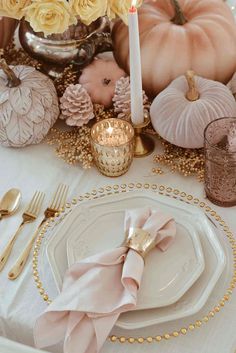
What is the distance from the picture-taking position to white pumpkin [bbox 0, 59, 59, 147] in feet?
3.70

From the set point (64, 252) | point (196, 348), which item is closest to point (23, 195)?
point (64, 252)

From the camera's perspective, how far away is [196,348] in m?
0.82

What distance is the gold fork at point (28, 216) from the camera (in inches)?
37.9

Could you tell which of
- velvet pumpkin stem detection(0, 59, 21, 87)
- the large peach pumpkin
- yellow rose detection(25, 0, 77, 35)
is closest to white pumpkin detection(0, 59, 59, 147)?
velvet pumpkin stem detection(0, 59, 21, 87)

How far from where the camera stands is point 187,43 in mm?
1199

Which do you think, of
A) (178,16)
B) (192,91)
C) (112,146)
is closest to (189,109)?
(192,91)

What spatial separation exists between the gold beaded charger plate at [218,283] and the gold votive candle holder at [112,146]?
50 mm

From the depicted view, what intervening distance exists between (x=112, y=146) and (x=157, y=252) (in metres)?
0.24

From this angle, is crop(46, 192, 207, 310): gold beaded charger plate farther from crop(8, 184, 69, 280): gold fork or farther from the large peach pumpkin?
the large peach pumpkin

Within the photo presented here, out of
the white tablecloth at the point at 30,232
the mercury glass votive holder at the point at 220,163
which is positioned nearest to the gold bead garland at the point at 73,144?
the white tablecloth at the point at 30,232

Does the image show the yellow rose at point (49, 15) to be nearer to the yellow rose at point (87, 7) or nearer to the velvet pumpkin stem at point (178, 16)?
the yellow rose at point (87, 7)

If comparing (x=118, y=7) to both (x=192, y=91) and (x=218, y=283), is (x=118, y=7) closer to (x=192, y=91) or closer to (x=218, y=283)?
(x=192, y=91)

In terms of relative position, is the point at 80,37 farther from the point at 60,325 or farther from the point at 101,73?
the point at 60,325

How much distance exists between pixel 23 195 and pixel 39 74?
25 centimetres
